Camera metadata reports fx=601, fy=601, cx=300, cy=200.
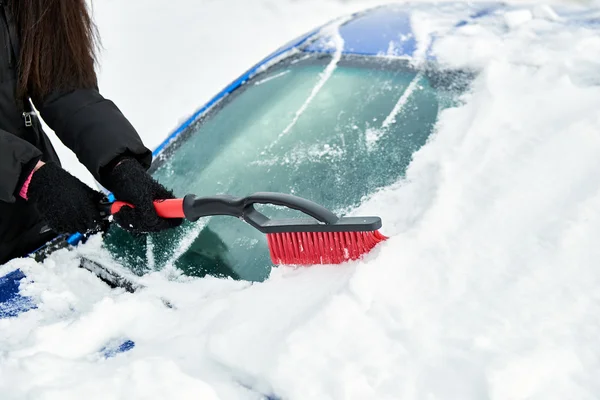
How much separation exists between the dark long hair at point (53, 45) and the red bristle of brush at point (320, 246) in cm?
76

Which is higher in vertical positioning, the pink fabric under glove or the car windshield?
the pink fabric under glove

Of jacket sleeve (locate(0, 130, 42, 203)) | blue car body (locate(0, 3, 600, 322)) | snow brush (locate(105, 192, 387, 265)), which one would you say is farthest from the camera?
blue car body (locate(0, 3, 600, 322))

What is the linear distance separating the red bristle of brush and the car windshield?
0.16m

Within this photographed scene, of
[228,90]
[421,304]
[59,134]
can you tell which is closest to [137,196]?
[59,134]

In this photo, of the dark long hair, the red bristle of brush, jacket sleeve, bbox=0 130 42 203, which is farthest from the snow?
the dark long hair

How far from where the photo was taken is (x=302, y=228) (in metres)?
1.34

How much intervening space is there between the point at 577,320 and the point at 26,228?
4.86 feet

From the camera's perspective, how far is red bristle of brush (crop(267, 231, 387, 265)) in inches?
51.5

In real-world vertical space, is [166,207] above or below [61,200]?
below

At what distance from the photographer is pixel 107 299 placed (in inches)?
52.4

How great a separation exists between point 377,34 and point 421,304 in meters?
1.55

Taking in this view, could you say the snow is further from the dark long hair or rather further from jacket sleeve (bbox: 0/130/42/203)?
the dark long hair

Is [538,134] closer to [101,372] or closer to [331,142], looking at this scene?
[331,142]

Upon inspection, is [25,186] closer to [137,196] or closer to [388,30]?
[137,196]
